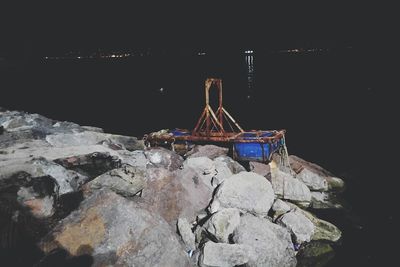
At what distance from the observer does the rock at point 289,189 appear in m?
8.01

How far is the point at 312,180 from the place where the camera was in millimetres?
9102

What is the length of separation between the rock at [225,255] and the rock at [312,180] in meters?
4.13

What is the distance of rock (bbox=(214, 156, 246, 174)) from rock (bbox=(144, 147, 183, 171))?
3.88ft

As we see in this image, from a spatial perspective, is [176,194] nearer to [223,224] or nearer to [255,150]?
[223,224]

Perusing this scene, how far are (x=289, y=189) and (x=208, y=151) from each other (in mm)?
2876

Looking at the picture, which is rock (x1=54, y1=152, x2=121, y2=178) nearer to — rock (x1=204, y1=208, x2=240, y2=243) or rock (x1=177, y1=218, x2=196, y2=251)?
rock (x1=177, y1=218, x2=196, y2=251)

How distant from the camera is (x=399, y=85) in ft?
115

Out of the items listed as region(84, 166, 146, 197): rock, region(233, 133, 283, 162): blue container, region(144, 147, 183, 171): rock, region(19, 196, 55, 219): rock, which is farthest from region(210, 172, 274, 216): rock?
region(19, 196, 55, 219): rock

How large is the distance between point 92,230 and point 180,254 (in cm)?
146

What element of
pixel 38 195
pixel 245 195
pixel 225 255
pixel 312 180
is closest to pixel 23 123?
pixel 38 195

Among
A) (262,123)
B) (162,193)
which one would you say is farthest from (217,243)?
(262,123)

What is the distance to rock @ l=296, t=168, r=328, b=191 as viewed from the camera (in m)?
9.05

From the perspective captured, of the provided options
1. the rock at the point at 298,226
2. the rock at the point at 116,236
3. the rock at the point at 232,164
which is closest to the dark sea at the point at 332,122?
the rock at the point at 298,226

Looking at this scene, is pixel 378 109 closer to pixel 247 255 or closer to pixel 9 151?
pixel 247 255
